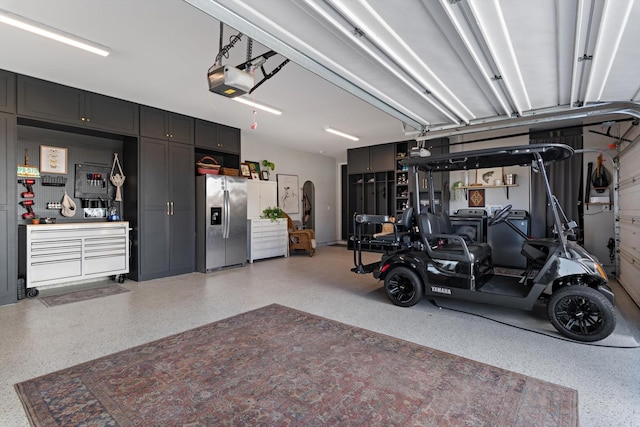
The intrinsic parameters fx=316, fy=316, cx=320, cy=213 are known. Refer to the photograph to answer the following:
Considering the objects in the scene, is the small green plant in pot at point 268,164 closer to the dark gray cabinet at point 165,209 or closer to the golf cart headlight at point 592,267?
the dark gray cabinet at point 165,209

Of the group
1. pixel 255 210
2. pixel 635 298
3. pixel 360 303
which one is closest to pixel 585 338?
pixel 635 298

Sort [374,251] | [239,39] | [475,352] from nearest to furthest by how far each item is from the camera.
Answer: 1. [475,352]
2. [239,39]
3. [374,251]

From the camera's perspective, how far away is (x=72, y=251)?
4.54 metres

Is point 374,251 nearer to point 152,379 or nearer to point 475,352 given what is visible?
point 475,352

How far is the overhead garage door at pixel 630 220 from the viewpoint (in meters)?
3.65

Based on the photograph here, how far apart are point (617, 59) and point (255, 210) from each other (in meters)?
6.43

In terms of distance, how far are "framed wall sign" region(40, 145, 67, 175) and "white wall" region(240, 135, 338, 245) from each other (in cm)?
333

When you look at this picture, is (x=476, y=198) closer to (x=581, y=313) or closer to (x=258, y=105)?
(x=581, y=313)

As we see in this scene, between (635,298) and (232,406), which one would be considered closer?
(232,406)

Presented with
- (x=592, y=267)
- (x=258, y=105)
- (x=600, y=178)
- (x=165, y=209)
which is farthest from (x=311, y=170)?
(x=592, y=267)

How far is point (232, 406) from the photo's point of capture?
1875mm

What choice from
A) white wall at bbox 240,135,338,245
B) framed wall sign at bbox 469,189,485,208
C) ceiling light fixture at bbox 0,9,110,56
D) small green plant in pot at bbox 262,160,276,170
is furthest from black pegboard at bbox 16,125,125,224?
framed wall sign at bbox 469,189,485,208

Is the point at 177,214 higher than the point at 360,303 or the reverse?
higher

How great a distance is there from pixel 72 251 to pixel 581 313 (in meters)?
6.14
